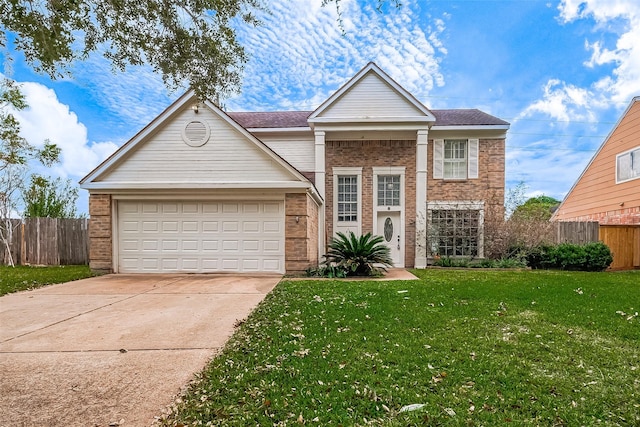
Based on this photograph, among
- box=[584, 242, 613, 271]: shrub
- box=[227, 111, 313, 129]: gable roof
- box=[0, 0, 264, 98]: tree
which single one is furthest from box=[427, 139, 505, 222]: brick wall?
box=[0, 0, 264, 98]: tree

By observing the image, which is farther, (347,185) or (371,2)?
(347,185)

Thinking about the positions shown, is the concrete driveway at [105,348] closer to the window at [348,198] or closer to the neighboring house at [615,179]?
the window at [348,198]

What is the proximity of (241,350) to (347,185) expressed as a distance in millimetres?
10295

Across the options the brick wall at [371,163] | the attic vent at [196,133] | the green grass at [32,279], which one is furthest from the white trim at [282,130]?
the green grass at [32,279]

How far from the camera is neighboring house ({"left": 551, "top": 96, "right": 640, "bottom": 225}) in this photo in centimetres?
1399

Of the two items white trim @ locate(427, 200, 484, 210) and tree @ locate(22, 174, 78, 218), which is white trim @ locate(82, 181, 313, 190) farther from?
tree @ locate(22, 174, 78, 218)

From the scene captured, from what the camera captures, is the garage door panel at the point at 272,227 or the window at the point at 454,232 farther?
the window at the point at 454,232

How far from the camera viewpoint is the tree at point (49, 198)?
14023 millimetres

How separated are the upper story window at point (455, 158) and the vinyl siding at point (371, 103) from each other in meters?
2.09

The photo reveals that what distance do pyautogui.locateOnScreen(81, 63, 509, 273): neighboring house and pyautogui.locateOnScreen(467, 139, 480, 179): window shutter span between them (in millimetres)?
38

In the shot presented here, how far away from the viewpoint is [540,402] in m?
2.55

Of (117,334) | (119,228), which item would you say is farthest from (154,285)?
(117,334)

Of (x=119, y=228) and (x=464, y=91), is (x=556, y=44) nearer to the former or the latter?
(x=464, y=91)

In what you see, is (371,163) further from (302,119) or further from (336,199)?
(302,119)
